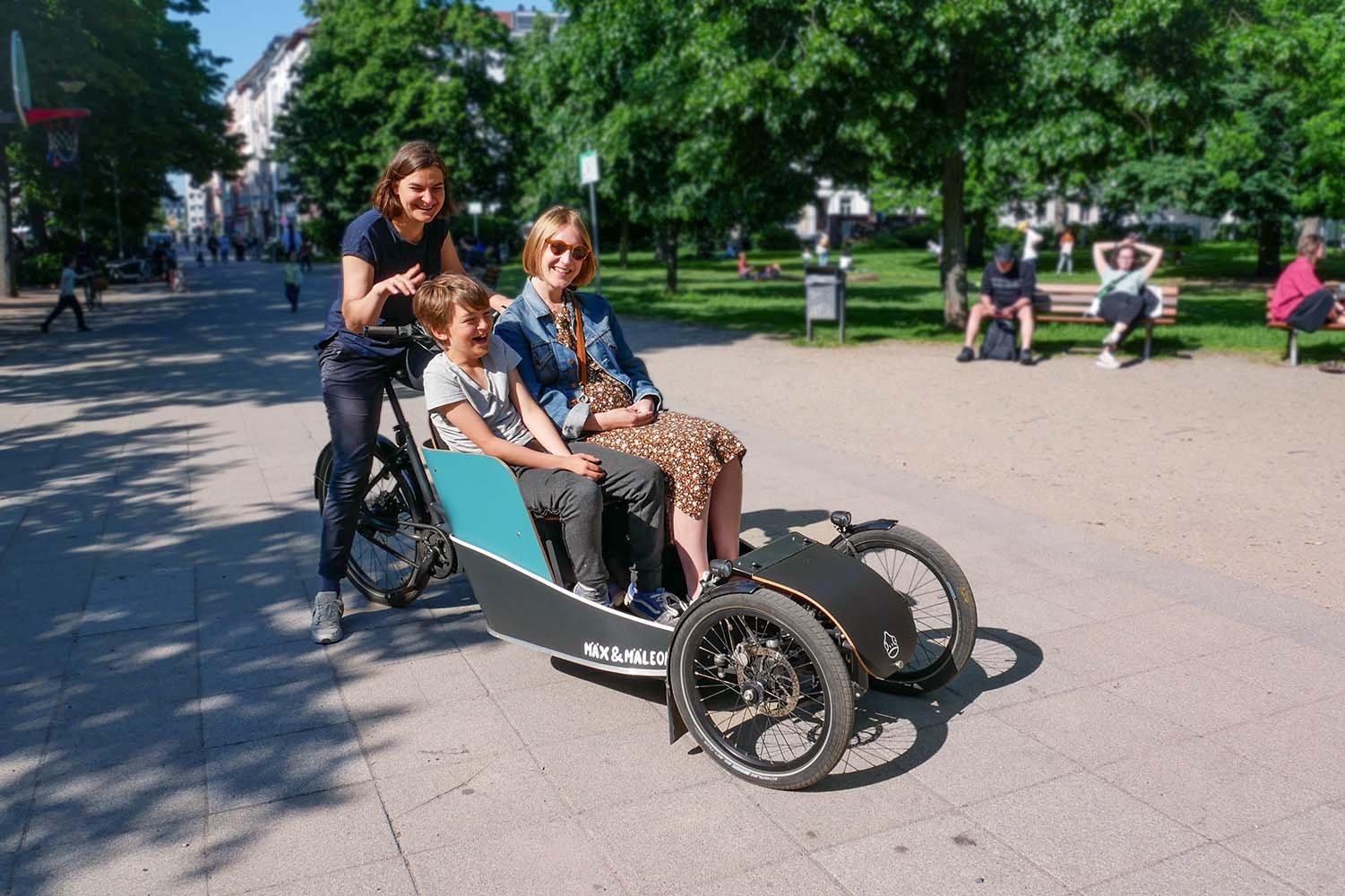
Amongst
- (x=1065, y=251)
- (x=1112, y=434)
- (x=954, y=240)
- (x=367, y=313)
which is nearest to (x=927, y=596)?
(x=367, y=313)

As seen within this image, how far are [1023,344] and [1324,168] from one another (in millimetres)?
16475

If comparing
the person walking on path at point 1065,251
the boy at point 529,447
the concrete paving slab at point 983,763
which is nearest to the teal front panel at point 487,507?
the boy at point 529,447

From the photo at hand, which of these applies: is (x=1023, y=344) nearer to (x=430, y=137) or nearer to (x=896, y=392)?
(x=896, y=392)

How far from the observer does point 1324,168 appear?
2464 centimetres

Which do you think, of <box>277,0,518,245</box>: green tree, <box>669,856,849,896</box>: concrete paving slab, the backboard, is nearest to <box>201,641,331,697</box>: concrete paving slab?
<box>669,856,849,896</box>: concrete paving slab

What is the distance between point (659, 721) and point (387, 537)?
169cm

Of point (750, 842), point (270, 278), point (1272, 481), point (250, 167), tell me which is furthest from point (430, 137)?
point (250, 167)

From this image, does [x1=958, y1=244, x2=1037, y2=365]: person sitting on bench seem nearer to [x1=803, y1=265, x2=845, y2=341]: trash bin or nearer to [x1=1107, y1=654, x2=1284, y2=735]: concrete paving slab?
[x1=803, y1=265, x2=845, y2=341]: trash bin

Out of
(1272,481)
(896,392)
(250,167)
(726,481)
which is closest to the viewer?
(726,481)

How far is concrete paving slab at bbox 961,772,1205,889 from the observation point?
9.21ft

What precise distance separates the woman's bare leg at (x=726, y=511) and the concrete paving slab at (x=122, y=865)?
1.83 metres

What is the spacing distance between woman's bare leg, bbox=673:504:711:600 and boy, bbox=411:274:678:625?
0.25ft

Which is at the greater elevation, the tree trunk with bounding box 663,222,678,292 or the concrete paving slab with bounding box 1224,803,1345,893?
the tree trunk with bounding box 663,222,678,292

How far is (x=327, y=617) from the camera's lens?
449cm
